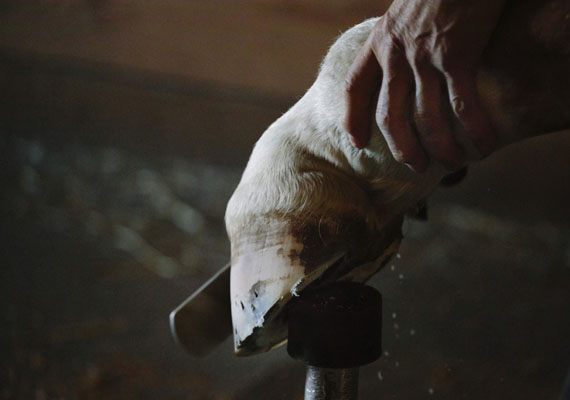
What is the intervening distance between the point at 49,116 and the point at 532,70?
191cm

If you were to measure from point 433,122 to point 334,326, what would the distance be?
0.17 m

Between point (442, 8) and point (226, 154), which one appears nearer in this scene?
point (442, 8)

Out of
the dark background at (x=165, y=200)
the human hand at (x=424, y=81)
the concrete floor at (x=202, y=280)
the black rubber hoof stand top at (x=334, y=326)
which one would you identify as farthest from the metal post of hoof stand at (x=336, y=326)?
the dark background at (x=165, y=200)

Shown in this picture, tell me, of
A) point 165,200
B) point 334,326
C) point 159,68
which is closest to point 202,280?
point 165,200

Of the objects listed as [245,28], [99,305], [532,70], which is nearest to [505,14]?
[532,70]

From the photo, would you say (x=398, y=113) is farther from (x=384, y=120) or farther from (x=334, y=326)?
(x=334, y=326)

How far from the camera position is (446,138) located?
1.55 feet

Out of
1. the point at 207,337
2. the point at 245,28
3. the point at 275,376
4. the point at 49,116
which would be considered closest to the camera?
the point at 207,337

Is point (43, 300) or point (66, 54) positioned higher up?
point (66, 54)

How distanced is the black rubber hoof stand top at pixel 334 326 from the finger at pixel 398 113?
0.38ft

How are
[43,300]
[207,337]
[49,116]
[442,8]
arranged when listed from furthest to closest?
[49,116], [43,300], [207,337], [442,8]

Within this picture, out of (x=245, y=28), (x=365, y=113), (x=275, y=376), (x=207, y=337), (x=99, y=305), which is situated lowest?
(x=99, y=305)

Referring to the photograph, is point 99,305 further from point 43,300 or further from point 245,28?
point 245,28

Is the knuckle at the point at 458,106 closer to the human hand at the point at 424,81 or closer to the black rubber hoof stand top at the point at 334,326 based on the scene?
the human hand at the point at 424,81
